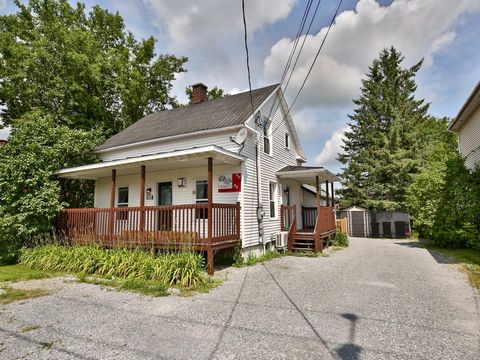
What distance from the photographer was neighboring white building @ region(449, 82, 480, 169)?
11.4m

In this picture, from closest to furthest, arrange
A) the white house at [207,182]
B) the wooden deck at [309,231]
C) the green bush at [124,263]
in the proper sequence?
the green bush at [124,263], the white house at [207,182], the wooden deck at [309,231]

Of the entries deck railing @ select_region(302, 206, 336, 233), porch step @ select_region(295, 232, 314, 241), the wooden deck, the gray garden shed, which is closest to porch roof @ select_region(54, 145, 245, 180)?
the wooden deck

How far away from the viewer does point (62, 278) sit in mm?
7727

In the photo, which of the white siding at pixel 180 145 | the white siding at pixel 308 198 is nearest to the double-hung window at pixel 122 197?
the white siding at pixel 180 145

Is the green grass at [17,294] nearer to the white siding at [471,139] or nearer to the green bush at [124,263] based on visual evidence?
the green bush at [124,263]

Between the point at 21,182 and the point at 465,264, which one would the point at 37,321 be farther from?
the point at 465,264

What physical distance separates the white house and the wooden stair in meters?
0.04

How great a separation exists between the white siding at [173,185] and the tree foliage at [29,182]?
87.4 inches

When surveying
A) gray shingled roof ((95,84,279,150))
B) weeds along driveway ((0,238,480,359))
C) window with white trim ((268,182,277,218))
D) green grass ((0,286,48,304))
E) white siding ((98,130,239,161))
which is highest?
gray shingled roof ((95,84,279,150))

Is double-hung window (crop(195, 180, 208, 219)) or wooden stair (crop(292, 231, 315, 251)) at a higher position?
double-hung window (crop(195, 180, 208, 219))

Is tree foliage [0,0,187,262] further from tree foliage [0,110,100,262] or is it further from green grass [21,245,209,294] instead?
green grass [21,245,209,294]

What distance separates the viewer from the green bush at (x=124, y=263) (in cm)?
686

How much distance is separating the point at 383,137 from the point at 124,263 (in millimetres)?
22195

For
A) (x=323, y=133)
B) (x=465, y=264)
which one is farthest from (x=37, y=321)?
(x=323, y=133)
